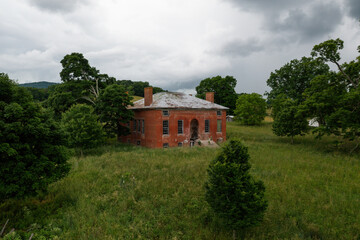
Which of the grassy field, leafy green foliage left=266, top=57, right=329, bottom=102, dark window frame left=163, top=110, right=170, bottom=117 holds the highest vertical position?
leafy green foliage left=266, top=57, right=329, bottom=102

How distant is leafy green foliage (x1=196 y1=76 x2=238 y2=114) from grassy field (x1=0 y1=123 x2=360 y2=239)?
48.2m

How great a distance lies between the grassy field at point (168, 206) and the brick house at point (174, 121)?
525 inches

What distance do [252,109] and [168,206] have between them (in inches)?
1846

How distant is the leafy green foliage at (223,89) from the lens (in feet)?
205

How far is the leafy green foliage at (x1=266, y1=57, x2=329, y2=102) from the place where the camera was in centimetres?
4360

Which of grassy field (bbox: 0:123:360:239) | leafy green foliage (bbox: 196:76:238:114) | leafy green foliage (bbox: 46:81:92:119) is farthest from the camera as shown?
leafy green foliage (bbox: 196:76:238:114)

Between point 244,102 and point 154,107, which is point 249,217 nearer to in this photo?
point 154,107

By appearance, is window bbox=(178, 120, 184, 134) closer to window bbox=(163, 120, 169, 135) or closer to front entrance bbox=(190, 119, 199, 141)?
window bbox=(163, 120, 169, 135)

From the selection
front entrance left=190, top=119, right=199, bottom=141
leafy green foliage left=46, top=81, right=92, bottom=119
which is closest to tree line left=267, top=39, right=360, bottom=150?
front entrance left=190, top=119, right=199, bottom=141

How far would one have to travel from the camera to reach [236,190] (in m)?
7.17

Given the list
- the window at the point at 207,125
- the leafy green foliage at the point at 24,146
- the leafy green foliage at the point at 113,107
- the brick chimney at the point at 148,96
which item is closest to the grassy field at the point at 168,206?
the leafy green foliage at the point at 24,146

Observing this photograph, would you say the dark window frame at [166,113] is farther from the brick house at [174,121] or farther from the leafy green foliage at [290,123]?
the leafy green foliage at [290,123]

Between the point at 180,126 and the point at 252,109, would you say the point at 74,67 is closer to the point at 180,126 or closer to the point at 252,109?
the point at 180,126

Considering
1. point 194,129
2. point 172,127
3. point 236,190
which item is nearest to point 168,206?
point 236,190
